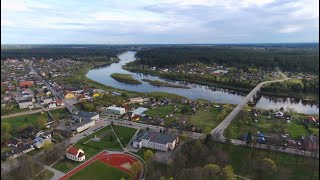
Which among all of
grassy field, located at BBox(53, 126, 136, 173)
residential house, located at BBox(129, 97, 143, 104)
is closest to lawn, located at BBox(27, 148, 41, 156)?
grassy field, located at BBox(53, 126, 136, 173)

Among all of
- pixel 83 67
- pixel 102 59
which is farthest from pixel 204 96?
pixel 102 59

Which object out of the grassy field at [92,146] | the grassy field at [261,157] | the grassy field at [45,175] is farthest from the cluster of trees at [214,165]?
the grassy field at [45,175]

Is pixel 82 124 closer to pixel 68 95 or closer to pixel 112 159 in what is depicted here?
pixel 112 159

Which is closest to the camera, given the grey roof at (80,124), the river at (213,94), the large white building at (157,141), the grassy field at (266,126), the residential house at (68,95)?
the large white building at (157,141)

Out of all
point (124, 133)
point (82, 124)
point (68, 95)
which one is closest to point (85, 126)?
point (82, 124)

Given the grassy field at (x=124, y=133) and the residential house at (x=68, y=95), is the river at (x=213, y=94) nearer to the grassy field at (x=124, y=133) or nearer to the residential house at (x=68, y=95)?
the residential house at (x=68, y=95)

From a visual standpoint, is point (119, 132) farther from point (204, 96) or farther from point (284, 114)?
point (204, 96)

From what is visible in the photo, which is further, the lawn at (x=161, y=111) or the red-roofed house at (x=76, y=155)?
the lawn at (x=161, y=111)
